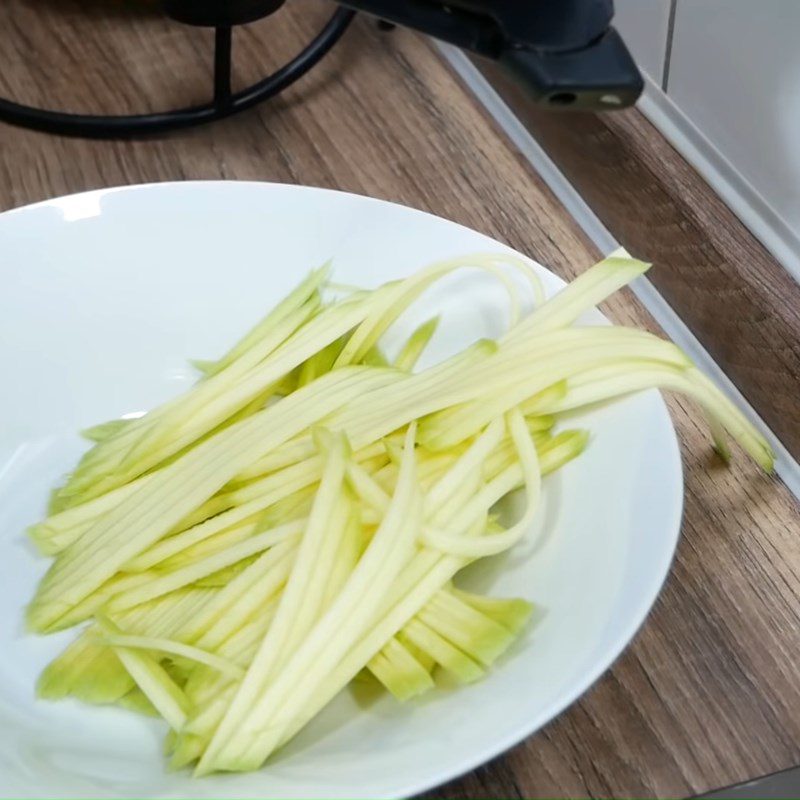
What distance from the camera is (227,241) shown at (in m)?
0.74

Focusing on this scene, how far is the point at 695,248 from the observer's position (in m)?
0.81

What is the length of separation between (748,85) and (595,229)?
0.52 feet

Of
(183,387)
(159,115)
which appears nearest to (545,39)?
(183,387)

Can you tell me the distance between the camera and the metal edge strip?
757 mm

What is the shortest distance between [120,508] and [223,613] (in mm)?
90

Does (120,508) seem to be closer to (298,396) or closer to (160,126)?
(298,396)

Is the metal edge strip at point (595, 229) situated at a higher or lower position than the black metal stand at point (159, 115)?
lower

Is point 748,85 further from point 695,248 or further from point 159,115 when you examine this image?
point 159,115

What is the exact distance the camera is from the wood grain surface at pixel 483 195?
0.60 metres

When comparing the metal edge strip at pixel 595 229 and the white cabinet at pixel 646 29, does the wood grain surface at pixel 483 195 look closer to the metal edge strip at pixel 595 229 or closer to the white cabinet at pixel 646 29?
the metal edge strip at pixel 595 229

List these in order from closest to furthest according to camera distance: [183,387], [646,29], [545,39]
A: [545,39] < [183,387] < [646,29]

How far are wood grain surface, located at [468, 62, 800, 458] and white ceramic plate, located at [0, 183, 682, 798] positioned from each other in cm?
15

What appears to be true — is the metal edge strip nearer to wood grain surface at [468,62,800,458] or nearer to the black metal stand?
wood grain surface at [468,62,800,458]

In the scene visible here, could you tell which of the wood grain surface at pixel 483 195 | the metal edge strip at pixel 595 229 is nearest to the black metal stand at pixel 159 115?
the wood grain surface at pixel 483 195
